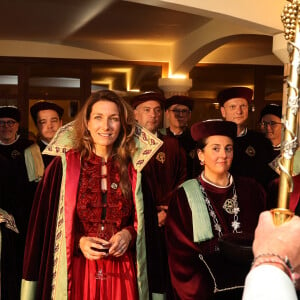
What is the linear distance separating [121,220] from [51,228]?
0.41 meters

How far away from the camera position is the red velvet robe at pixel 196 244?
3.43m

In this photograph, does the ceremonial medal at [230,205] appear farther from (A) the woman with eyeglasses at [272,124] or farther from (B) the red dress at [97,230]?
(A) the woman with eyeglasses at [272,124]

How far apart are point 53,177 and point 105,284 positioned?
0.67 meters

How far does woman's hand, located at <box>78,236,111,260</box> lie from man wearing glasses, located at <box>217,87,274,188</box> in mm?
2076

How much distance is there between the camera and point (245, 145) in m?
4.98

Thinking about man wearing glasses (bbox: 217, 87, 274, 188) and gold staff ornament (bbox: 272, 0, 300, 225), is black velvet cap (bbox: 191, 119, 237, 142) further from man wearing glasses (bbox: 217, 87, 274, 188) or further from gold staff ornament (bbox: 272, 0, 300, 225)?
gold staff ornament (bbox: 272, 0, 300, 225)

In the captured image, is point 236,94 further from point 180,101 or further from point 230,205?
point 230,205

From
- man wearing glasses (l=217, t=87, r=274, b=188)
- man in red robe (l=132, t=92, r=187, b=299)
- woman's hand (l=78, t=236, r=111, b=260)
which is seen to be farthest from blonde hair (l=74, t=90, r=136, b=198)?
man wearing glasses (l=217, t=87, r=274, b=188)

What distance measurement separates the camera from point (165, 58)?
37.9ft

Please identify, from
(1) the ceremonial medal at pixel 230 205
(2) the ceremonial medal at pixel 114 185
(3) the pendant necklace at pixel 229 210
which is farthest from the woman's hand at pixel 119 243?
(1) the ceremonial medal at pixel 230 205

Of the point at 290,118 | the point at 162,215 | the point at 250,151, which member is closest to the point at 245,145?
the point at 250,151

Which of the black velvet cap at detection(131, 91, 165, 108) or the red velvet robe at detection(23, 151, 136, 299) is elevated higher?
the black velvet cap at detection(131, 91, 165, 108)

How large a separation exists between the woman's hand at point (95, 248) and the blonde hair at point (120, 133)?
43 centimetres

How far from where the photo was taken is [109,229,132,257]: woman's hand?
3.01 meters
